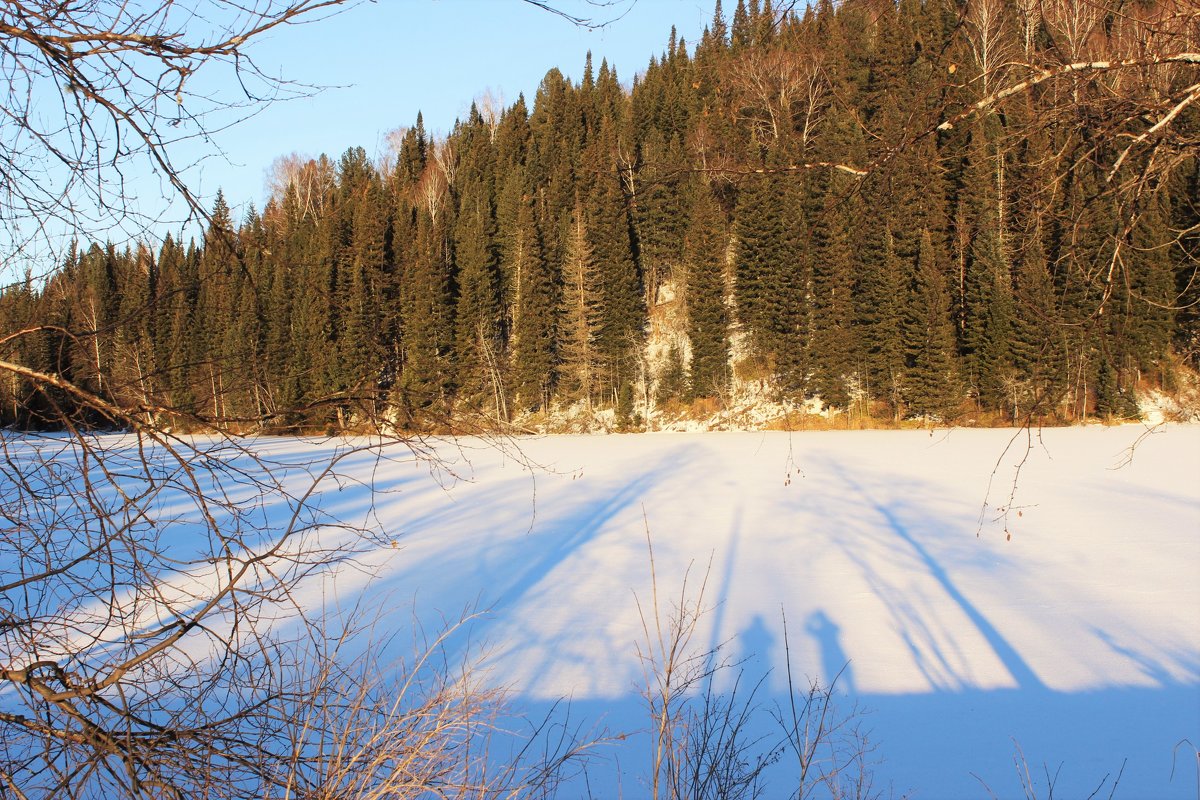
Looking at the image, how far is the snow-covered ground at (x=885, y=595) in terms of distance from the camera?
391cm

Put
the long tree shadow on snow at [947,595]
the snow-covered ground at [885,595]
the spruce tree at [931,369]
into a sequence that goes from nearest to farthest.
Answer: the snow-covered ground at [885,595]
the long tree shadow on snow at [947,595]
the spruce tree at [931,369]

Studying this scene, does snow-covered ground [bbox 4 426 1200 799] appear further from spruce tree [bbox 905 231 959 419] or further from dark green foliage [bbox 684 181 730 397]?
dark green foliage [bbox 684 181 730 397]

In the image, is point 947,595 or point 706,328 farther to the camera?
point 706,328

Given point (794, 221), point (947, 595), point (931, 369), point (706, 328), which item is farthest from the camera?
point (706, 328)

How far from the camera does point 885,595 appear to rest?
6.47m

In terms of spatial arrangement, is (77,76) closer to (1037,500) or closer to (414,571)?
(414,571)

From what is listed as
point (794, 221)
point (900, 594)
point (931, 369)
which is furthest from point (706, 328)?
point (794, 221)

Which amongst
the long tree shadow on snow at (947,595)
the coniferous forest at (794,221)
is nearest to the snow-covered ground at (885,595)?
the long tree shadow on snow at (947,595)

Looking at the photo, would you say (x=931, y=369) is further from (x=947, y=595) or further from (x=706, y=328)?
(x=947, y=595)

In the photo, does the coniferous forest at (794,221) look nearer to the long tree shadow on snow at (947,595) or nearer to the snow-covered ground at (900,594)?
the snow-covered ground at (900,594)

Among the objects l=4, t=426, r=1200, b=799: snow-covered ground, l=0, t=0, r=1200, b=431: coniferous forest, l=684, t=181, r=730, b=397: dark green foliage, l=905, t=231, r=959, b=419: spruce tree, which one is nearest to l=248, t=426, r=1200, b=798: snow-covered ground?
l=4, t=426, r=1200, b=799: snow-covered ground

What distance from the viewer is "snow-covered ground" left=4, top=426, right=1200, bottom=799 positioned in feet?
12.8

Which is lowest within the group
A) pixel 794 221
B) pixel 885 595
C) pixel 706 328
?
pixel 885 595

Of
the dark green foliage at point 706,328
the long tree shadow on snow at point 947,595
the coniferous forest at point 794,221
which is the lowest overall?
the long tree shadow on snow at point 947,595
